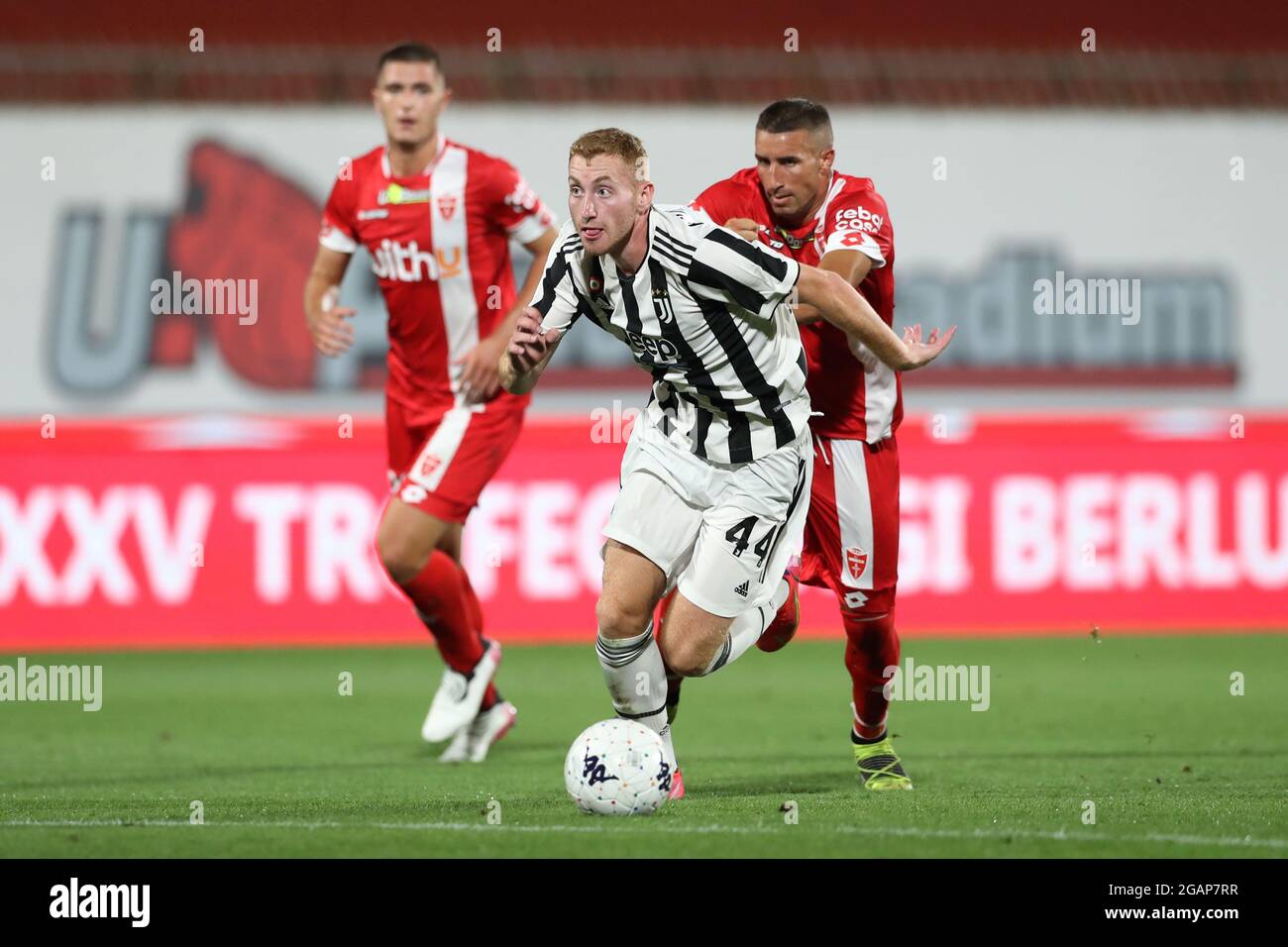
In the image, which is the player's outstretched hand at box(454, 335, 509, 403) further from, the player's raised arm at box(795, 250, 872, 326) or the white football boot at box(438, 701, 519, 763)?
the player's raised arm at box(795, 250, 872, 326)

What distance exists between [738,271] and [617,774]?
63.4 inches

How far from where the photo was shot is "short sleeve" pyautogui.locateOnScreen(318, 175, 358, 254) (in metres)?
7.97

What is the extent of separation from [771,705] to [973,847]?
4874 mm

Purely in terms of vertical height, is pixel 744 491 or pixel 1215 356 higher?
pixel 1215 356

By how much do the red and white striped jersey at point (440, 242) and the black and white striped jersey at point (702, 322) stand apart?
2081 millimetres

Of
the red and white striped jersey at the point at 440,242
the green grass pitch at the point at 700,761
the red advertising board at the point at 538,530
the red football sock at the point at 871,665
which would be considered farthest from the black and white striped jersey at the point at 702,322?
the red advertising board at the point at 538,530

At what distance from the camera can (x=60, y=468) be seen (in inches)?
469

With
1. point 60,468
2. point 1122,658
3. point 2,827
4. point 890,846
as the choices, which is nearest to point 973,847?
point 890,846

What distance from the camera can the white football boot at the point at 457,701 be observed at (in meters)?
7.75

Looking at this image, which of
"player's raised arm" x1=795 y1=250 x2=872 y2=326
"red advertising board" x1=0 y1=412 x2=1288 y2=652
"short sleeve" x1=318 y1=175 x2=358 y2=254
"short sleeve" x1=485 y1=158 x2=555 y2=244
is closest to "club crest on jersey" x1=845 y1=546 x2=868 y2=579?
"player's raised arm" x1=795 y1=250 x2=872 y2=326

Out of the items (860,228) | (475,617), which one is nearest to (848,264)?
(860,228)

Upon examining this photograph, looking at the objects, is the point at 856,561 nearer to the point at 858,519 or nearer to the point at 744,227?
the point at 858,519

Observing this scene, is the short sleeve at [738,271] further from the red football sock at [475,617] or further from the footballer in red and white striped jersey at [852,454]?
the red football sock at [475,617]

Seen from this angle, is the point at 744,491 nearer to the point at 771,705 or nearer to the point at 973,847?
the point at 973,847
